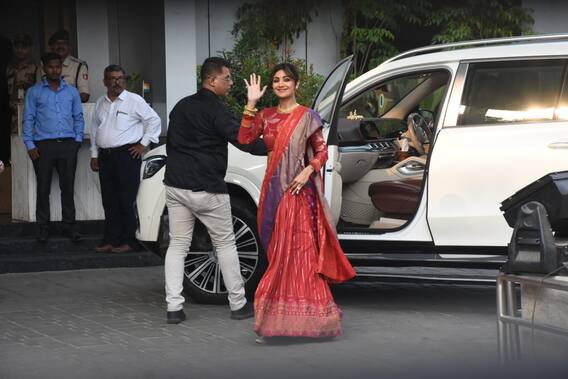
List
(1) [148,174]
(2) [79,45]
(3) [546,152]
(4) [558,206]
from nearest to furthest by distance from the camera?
1. (4) [558,206]
2. (3) [546,152]
3. (1) [148,174]
4. (2) [79,45]

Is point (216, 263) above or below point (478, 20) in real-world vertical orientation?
below

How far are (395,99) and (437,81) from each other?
0.65 metres

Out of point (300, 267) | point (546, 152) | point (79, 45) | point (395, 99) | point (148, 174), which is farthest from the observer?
point (79, 45)

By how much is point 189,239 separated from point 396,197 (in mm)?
1677

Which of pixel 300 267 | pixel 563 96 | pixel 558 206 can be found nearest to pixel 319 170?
pixel 300 267

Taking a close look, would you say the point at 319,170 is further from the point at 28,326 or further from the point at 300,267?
the point at 28,326

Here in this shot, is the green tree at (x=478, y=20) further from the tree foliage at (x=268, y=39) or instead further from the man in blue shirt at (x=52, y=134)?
the man in blue shirt at (x=52, y=134)

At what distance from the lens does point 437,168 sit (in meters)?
8.57

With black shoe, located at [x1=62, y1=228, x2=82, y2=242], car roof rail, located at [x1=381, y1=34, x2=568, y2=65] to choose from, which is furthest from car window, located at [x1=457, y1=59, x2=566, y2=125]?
black shoe, located at [x1=62, y1=228, x2=82, y2=242]

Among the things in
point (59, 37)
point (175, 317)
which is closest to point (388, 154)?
point (175, 317)

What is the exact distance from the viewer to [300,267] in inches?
307

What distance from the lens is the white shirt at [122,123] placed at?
11516 millimetres

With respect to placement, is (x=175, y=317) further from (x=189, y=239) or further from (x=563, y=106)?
(x=563, y=106)

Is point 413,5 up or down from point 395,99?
up
